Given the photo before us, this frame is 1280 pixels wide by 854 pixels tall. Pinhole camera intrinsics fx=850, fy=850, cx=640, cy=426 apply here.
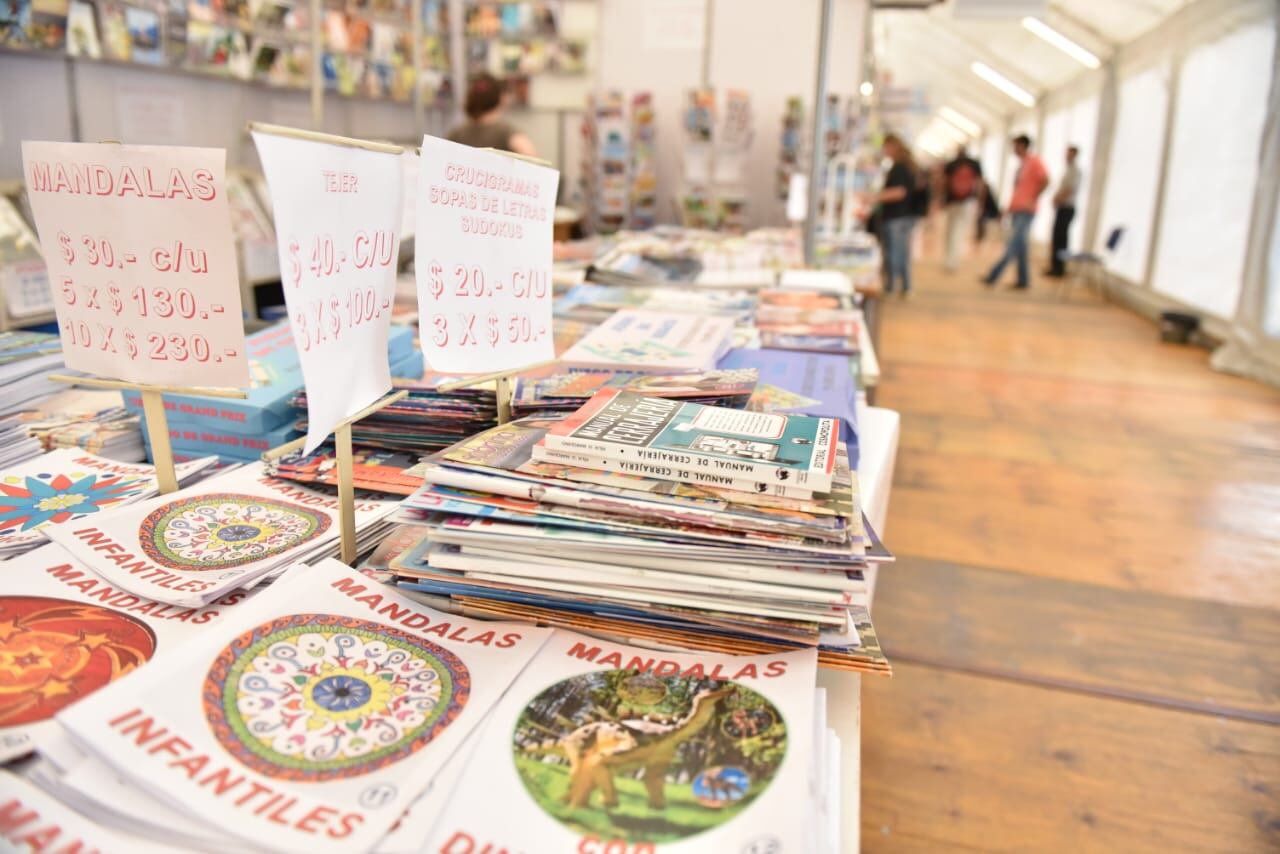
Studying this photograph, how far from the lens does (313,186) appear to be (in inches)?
28.7

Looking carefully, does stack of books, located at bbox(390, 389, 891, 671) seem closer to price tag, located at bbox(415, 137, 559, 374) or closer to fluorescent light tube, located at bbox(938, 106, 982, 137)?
price tag, located at bbox(415, 137, 559, 374)

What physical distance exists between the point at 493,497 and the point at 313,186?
316mm

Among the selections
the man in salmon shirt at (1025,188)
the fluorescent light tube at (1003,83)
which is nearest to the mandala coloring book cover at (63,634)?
the man in salmon shirt at (1025,188)

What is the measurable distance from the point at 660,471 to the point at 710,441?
64 millimetres

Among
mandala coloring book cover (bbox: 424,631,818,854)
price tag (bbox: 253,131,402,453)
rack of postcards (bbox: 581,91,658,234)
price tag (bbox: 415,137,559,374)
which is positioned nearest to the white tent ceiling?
rack of postcards (bbox: 581,91,658,234)

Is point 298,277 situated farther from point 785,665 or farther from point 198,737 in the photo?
point 785,665

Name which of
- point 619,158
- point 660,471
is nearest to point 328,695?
point 660,471

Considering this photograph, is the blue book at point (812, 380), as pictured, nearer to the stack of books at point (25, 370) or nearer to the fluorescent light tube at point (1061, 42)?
the stack of books at point (25, 370)

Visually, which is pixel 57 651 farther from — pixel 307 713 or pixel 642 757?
pixel 642 757

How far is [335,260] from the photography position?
0.77 meters

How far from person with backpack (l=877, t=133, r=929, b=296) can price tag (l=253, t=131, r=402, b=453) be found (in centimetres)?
744

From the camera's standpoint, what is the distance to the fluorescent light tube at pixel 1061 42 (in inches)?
394

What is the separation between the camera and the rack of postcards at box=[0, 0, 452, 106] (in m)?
2.54

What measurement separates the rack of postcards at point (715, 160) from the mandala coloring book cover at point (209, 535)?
159 inches
